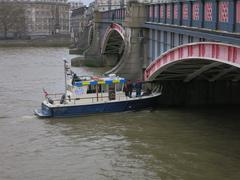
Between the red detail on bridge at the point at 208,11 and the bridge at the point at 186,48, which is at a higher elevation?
the red detail on bridge at the point at 208,11

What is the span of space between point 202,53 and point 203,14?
1705mm

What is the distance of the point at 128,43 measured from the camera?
35.7 meters

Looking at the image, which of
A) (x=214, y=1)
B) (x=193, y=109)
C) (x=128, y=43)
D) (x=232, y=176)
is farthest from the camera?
(x=128, y=43)

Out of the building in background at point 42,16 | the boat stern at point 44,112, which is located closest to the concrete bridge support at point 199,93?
the boat stern at point 44,112

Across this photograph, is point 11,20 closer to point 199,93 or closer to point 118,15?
point 118,15

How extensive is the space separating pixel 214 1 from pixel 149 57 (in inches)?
522

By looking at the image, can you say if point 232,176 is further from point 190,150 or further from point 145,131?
point 145,131

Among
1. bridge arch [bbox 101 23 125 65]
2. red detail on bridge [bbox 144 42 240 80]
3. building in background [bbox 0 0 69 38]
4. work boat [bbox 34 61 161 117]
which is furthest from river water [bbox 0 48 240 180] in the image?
building in background [bbox 0 0 69 38]

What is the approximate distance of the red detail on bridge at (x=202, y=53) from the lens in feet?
59.7

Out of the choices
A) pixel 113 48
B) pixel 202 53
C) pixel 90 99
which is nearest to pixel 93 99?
pixel 90 99

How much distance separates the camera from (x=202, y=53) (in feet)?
69.9

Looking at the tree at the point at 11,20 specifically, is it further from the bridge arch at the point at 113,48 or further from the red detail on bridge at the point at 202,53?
the red detail on bridge at the point at 202,53

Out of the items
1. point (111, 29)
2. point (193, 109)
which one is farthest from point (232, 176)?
point (111, 29)

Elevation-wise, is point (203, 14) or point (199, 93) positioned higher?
point (203, 14)
